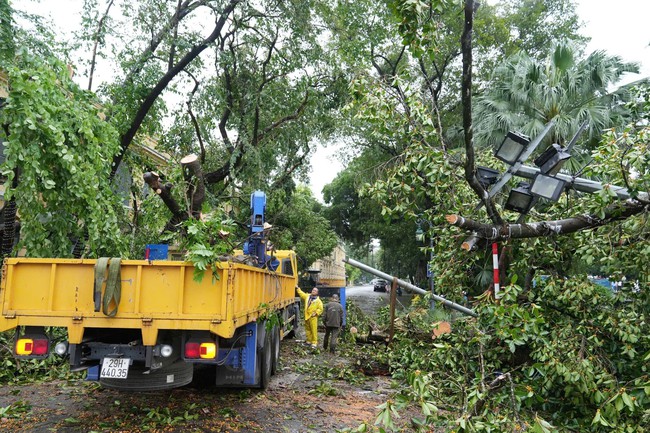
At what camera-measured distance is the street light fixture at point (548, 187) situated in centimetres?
504

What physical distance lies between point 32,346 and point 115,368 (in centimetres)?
96

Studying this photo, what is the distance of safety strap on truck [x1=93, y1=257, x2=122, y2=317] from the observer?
4.84 m

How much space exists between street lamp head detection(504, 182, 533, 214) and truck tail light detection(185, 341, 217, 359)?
354 cm

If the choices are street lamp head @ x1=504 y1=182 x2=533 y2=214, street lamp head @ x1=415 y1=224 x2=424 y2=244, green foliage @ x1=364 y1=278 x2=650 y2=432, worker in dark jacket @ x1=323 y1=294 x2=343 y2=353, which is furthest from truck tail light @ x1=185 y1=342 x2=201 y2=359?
worker in dark jacket @ x1=323 y1=294 x2=343 y2=353

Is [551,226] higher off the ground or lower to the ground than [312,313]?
higher

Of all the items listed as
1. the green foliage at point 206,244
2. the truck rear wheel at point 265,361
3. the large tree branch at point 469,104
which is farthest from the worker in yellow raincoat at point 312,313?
the large tree branch at point 469,104

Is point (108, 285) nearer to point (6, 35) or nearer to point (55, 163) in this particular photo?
point (55, 163)

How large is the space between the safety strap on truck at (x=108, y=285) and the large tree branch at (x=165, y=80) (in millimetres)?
6929

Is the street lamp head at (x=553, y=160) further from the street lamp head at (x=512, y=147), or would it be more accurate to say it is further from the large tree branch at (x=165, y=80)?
the large tree branch at (x=165, y=80)

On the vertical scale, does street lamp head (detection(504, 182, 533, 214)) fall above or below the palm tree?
below

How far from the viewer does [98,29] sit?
11359 millimetres

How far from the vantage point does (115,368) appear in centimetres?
498

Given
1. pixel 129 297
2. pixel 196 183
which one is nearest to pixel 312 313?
pixel 196 183

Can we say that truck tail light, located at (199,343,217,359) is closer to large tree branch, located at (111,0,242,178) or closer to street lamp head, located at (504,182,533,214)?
street lamp head, located at (504,182,533,214)
